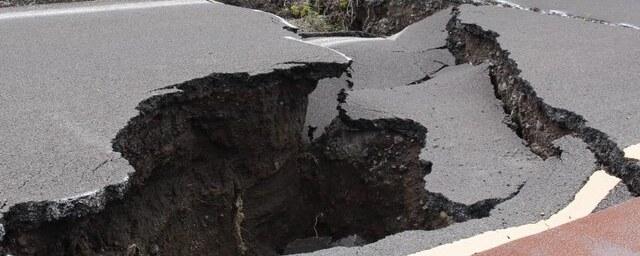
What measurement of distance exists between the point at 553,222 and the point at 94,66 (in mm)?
3354

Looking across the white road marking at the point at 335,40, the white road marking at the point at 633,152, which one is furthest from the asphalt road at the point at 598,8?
the white road marking at the point at 633,152

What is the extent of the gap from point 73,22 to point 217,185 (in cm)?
229

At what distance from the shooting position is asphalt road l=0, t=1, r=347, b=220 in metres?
3.24

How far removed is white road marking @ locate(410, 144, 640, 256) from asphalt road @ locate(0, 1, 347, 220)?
168cm

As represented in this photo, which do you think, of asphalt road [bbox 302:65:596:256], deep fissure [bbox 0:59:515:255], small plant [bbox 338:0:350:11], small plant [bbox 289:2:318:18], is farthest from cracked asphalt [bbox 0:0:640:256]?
small plant [bbox 289:2:318:18]

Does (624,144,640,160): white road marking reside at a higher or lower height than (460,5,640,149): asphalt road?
lower

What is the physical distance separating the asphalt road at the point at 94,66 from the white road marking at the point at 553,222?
1677 millimetres

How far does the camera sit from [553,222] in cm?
317

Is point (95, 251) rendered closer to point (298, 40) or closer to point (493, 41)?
point (298, 40)

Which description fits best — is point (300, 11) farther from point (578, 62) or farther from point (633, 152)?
point (633, 152)

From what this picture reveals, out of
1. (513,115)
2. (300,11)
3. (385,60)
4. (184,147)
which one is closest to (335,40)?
(385,60)

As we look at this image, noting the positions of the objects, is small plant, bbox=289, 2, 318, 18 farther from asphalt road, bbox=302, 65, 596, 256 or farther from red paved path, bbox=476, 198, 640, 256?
red paved path, bbox=476, 198, 640, 256

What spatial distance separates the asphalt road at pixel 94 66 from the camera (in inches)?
128

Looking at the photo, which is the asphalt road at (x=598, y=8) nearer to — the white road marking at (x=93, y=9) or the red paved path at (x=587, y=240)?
the white road marking at (x=93, y=9)
